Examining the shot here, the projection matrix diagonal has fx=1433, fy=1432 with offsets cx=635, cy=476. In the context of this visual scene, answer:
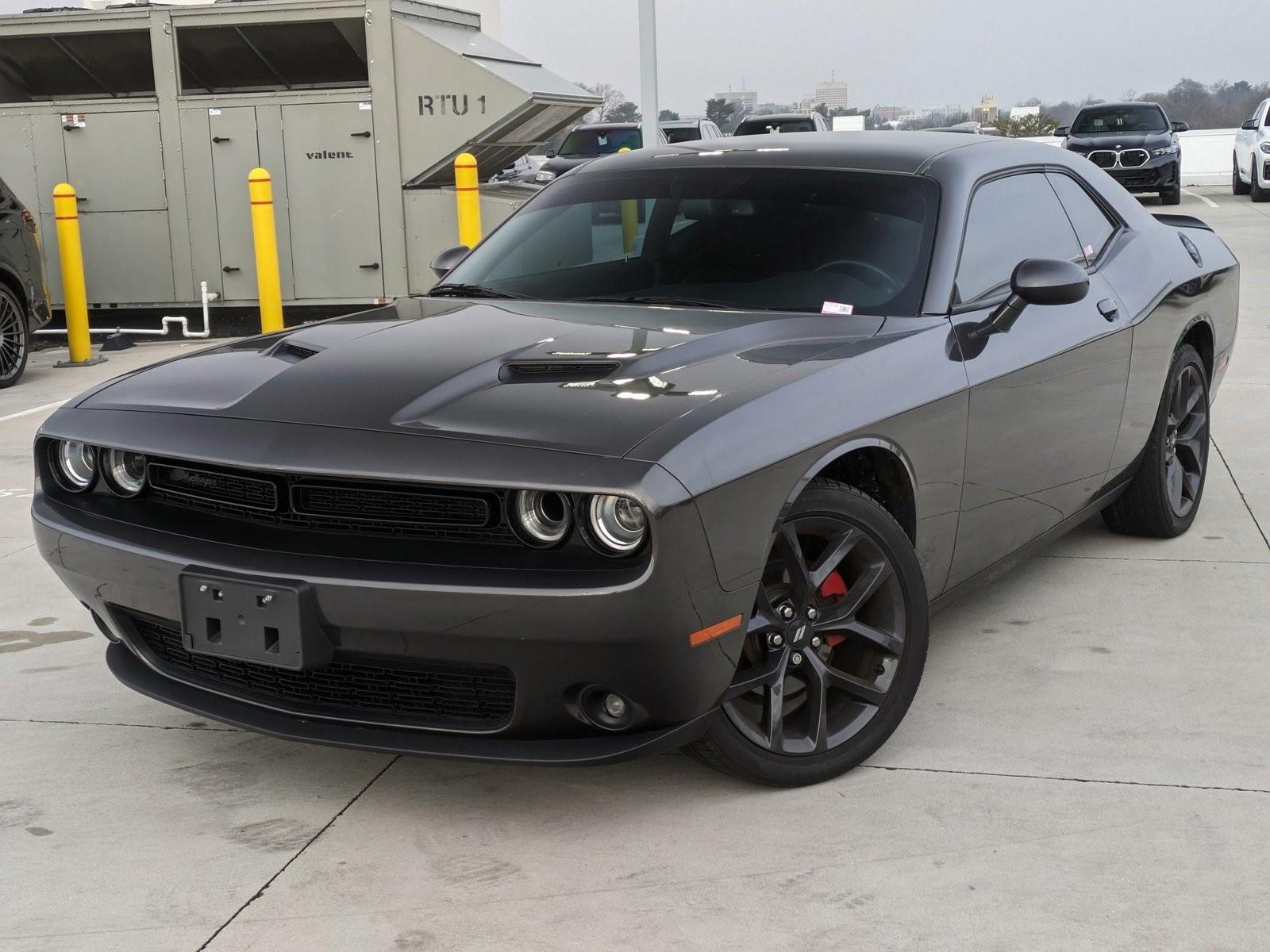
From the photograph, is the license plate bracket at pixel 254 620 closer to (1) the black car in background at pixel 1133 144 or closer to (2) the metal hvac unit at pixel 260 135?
(2) the metal hvac unit at pixel 260 135

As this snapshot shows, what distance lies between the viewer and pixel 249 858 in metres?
2.81

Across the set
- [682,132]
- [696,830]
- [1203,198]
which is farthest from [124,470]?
[1203,198]

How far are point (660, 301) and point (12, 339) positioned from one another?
685 cm

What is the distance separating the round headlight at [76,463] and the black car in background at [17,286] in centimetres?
635

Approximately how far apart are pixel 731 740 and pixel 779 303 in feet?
3.97

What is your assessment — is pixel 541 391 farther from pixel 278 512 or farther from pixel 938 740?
pixel 938 740

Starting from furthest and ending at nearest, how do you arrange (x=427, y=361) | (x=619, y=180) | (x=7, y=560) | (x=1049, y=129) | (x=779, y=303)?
(x=1049, y=129) < (x=7, y=560) < (x=619, y=180) < (x=779, y=303) < (x=427, y=361)

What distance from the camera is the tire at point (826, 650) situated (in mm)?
2936

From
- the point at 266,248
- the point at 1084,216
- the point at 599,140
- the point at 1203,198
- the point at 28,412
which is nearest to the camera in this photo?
the point at 1084,216

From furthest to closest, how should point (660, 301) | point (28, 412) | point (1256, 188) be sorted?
point (1256, 188) < point (28, 412) < point (660, 301)

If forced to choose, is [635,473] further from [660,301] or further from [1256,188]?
[1256,188]

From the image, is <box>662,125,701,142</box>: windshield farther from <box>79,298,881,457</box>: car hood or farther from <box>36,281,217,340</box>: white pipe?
<box>79,298,881,457</box>: car hood

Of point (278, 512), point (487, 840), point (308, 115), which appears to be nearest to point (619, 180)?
point (278, 512)

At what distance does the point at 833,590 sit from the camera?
3164 mm
